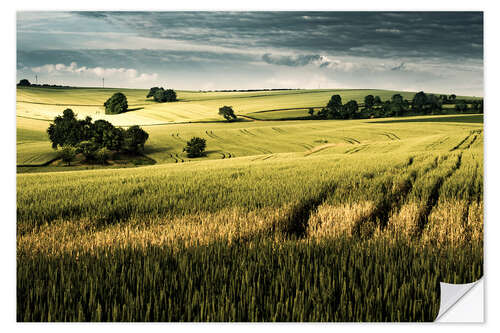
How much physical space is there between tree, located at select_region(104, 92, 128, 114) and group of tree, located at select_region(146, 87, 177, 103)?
321 mm

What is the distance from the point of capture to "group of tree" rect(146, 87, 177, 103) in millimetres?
4852

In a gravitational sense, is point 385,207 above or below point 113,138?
below

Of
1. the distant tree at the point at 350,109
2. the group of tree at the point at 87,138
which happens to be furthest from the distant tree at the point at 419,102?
the group of tree at the point at 87,138

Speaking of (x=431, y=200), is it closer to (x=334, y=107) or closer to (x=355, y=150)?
(x=355, y=150)

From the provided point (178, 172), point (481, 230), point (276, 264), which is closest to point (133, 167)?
point (178, 172)

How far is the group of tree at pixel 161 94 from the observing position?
15.9 feet

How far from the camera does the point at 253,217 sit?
3781mm

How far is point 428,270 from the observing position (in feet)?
9.91

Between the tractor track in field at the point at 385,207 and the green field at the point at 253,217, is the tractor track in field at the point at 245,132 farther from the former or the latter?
the tractor track in field at the point at 385,207

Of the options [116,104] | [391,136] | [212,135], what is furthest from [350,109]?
[116,104]

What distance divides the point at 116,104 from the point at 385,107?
359 centimetres
